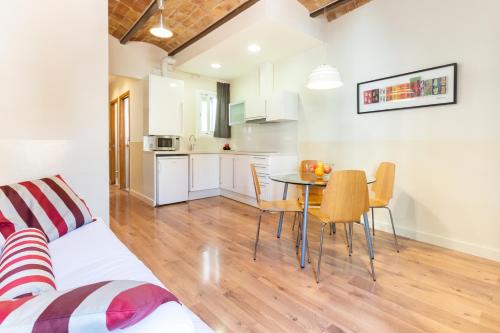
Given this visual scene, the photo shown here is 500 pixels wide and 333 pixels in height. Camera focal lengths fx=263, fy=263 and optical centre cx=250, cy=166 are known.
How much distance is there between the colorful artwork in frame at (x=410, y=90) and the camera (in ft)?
8.48

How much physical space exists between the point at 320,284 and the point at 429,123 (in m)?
2.05

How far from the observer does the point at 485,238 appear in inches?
94.9

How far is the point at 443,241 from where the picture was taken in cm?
265

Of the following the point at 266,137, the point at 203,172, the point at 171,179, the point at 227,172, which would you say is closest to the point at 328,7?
the point at 266,137

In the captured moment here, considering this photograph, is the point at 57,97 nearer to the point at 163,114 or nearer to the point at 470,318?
the point at 163,114

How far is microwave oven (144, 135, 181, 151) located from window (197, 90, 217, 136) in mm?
831

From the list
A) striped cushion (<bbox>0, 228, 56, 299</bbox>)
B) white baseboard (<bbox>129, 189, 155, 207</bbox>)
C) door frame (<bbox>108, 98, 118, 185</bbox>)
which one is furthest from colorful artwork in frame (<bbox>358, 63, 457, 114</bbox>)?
door frame (<bbox>108, 98, 118, 185</bbox>)

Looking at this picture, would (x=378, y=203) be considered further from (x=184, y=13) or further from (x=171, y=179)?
(x=184, y=13)

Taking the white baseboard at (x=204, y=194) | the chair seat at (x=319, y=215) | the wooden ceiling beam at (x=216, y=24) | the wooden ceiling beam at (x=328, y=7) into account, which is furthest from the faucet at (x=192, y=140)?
the chair seat at (x=319, y=215)

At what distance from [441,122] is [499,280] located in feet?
4.80

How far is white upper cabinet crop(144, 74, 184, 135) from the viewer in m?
4.50

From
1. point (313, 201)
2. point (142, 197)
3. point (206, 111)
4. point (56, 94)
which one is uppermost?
point (206, 111)

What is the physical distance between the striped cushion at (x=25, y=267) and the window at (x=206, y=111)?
4.46m

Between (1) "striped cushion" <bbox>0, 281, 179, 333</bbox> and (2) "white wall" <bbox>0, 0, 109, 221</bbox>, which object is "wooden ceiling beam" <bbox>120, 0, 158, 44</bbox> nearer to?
(2) "white wall" <bbox>0, 0, 109, 221</bbox>
